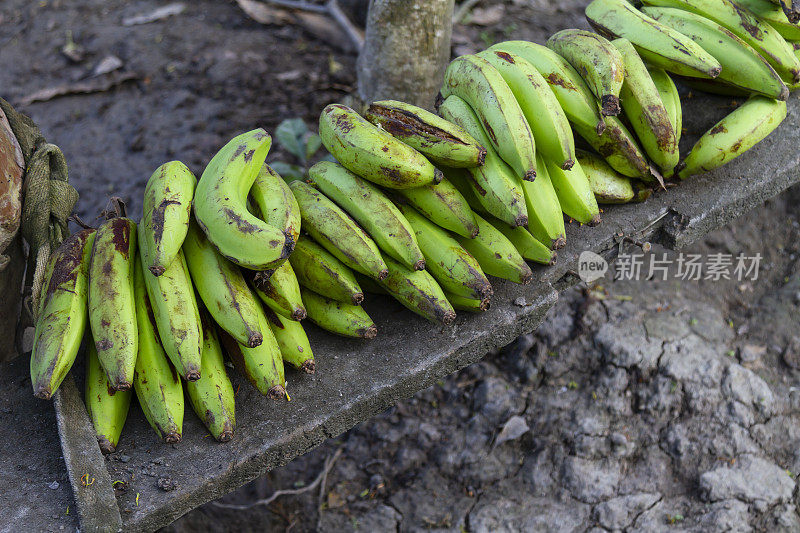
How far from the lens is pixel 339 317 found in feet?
7.75

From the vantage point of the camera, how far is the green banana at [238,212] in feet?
6.41

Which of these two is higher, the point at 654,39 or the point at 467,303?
the point at 654,39

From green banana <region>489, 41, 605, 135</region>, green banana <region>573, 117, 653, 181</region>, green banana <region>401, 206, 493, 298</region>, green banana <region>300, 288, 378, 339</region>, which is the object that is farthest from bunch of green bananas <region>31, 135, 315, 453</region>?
green banana <region>573, 117, 653, 181</region>

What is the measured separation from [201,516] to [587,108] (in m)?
2.38

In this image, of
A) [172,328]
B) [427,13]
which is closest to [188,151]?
[427,13]

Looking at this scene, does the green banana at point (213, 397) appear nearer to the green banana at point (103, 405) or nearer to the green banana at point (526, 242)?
the green banana at point (103, 405)

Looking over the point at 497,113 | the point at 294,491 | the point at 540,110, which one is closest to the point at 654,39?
the point at 540,110

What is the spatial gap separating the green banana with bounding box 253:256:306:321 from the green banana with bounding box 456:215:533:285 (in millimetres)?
650

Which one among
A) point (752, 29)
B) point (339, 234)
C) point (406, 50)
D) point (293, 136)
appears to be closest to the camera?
point (339, 234)

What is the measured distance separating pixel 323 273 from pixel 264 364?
356mm

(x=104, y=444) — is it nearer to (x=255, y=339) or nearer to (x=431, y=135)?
(x=255, y=339)

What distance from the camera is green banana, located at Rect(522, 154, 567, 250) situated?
93.7 inches

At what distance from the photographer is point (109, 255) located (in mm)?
2137

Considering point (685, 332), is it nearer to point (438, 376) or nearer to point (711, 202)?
point (711, 202)
